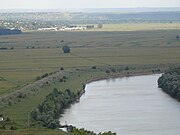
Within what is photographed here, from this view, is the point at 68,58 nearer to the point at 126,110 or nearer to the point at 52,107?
the point at 126,110

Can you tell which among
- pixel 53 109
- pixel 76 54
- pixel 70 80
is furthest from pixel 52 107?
pixel 76 54

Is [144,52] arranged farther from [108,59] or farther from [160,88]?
[160,88]

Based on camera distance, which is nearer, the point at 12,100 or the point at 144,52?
the point at 12,100

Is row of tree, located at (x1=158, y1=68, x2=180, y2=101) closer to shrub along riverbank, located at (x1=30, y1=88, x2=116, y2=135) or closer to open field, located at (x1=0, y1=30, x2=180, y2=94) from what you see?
shrub along riverbank, located at (x1=30, y1=88, x2=116, y2=135)

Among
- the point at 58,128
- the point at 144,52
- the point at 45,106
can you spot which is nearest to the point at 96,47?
the point at 144,52

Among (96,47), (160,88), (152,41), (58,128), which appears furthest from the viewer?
(152,41)

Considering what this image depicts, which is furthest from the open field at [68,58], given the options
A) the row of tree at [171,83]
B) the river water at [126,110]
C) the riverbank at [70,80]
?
the row of tree at [171,83]

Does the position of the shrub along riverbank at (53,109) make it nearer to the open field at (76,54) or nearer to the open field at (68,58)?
the open field at (68,58)
